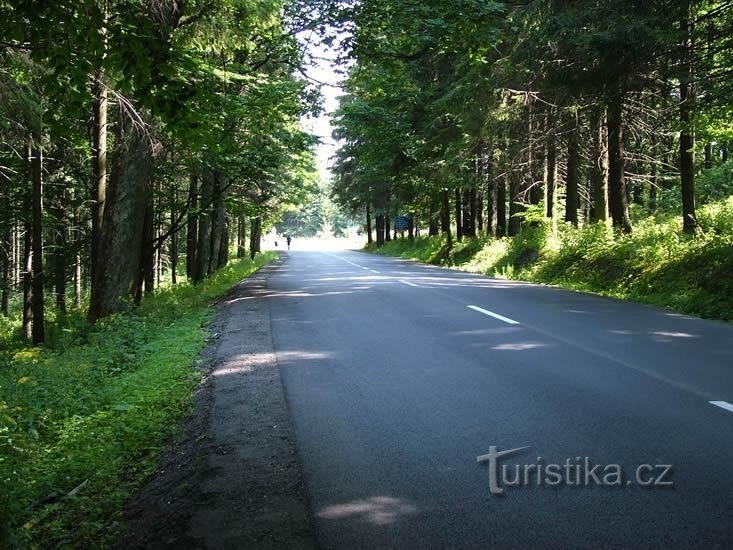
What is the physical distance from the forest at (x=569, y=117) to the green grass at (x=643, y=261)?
1.9 inches

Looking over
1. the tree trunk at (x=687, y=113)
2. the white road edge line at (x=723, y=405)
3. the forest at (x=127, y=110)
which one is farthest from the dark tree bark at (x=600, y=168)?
the white road edge line at (x=723, y=405)

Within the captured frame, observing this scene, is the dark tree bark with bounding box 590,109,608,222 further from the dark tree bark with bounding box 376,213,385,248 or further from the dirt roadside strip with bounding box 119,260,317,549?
the dark tree bark with bounding box 376,213,385,248

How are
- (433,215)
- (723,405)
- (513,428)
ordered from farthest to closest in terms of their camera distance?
(433,215) → (723,405) → (513,428)

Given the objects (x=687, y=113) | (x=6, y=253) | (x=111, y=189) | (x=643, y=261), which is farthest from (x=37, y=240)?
(x=687, y=113)

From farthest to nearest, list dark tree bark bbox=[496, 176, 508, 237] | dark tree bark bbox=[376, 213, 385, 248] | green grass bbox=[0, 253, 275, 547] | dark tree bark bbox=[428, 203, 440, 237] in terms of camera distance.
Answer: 1. dark tree bark bbox=[376, 213, 385, 248]
2. dark tree bark bbox=[428, 203, 440, 237]
3. dark tree bark bbox=[496, 176, 508, 237]
4. green grass bbox=[0, 253, 275, 547]

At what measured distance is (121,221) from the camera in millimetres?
12977

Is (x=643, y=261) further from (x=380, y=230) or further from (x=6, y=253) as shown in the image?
(x=380, y=230)

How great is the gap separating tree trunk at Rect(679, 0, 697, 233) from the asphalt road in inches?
239

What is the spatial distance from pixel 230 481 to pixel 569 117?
61.4 ft

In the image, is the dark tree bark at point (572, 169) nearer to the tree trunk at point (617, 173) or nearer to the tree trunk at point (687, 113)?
the tree trunk at point (617, 173)

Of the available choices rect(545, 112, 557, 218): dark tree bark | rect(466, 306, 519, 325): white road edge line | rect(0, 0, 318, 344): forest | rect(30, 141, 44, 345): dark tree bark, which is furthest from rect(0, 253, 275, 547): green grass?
rect(545, 112, 557, 218): dark tree bark

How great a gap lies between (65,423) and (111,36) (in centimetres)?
372

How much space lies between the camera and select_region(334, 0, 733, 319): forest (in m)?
12.2

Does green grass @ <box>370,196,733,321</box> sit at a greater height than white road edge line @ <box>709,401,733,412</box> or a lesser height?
greater
